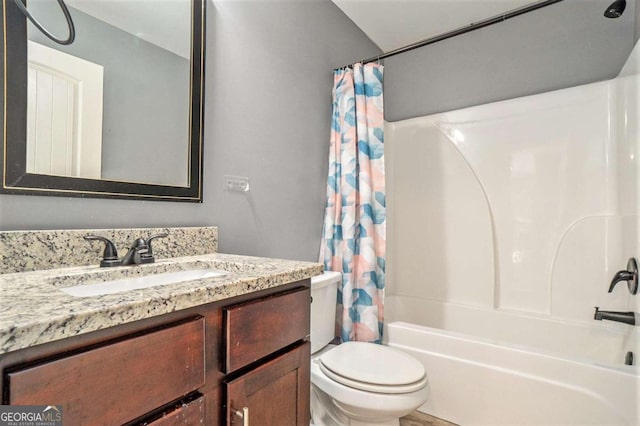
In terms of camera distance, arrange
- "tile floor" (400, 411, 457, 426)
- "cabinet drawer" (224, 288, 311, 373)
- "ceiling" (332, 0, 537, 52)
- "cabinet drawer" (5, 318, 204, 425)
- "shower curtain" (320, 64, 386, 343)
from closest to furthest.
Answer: "cabinet drawer" (5, 318, 204, 425) < "cabinet drawer" (224, 288, 311, 373) < "tile floor" (400, 411, 457, 426) < "shower curtain" (320, 64, 386, 343) < "ceiling" (332, 0, 537, 52)

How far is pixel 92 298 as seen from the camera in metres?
0.56

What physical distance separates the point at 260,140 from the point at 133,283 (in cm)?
92

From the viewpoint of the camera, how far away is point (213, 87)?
1385 millimetres

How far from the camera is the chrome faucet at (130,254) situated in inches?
37.1

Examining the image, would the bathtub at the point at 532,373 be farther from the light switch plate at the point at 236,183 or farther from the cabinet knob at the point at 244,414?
the cabinet knob at the point at 244,414

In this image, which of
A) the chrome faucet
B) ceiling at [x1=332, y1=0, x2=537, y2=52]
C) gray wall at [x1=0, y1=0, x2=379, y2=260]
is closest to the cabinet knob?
the chrome faucet

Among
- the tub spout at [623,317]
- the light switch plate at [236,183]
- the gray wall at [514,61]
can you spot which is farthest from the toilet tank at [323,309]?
the gray wall at [514,61]

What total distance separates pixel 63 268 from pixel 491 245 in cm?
234

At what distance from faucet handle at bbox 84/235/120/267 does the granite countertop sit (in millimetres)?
29

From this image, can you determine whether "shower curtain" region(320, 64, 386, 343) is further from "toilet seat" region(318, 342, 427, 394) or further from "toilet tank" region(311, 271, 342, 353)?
"toilet seat" region(318, 342, 427, 394)

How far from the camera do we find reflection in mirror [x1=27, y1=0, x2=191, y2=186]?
926 millimetres

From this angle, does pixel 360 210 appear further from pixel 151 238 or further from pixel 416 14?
pixel 416 14

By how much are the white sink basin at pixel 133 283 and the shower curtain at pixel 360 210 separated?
95 cm

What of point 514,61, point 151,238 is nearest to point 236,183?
point 151,238
